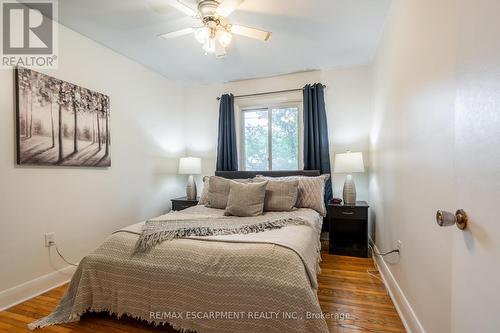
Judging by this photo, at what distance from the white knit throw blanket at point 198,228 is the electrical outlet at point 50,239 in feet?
→ 3.51

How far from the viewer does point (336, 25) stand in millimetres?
2504

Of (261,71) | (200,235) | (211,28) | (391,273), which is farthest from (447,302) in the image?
(261,71)

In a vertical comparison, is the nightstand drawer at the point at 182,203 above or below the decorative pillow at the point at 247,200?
below

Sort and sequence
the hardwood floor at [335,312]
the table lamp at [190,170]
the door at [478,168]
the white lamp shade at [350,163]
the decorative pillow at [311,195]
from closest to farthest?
the door at [478,168]
the hardwood floor at [335,312]
the decorative pillow at [311,195]
the white lamp shade at [350,163]
the table lamp at [190,170]

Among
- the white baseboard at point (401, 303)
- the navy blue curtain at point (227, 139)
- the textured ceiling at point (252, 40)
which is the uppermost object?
the textured ceiling at point (252, 40)

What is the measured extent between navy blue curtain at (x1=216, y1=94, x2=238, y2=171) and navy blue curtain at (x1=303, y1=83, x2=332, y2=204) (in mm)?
1169

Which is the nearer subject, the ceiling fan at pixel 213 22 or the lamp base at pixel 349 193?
the ceiling fan at pixel 213 22

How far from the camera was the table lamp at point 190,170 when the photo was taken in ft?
12.3

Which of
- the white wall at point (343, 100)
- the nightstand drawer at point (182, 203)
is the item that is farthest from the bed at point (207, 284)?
the white wall at point (343, 100)

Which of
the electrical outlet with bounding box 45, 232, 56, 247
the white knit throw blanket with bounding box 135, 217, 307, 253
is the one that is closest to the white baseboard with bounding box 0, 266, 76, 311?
the electrical outlet with bounding box 45, 232, 56, 247

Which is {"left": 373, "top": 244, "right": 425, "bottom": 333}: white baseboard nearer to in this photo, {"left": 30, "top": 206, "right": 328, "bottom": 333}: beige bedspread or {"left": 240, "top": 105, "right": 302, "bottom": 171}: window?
{"left": 30, "top": 206, "right": 328, "bottom": 333}: beige bedspread

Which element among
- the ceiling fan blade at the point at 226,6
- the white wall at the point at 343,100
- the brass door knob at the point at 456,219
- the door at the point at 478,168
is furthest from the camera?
the white wall at the point at 343,100

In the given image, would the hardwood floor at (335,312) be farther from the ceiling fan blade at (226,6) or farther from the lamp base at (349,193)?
the ceiling fan blade at (226,6)

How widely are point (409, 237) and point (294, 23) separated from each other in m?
2.19
